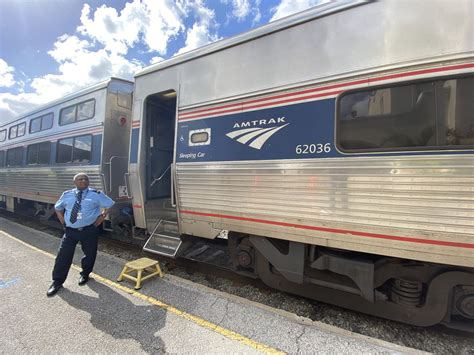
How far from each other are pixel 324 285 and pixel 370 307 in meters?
0.50

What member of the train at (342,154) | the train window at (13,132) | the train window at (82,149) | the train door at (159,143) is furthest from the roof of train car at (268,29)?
the train window at (13,132)

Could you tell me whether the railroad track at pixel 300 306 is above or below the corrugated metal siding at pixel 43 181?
below

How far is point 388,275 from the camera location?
2.60m

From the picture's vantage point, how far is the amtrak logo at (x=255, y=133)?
2.99 metres

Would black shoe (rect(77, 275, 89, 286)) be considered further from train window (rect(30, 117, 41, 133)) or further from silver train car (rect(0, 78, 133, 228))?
train window (rect(30, 117, 41, 133))

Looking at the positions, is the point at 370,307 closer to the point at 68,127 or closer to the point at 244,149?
the point at 244,149

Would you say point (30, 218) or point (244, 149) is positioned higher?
point (244, 149)

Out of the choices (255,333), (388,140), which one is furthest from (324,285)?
(388,140)

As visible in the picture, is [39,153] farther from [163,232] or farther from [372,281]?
[372,281]

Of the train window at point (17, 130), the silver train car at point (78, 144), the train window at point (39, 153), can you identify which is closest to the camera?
the silver train car at point (78, 144)

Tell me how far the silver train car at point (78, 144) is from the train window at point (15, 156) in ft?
0.34

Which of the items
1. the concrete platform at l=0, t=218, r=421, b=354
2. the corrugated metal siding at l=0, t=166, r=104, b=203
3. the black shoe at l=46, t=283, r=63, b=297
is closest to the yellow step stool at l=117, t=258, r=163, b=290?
the concrete platform at l=0, t=218, r=421, b=354

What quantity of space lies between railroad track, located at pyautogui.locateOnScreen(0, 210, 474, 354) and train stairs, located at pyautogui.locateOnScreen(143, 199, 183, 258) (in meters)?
0.38

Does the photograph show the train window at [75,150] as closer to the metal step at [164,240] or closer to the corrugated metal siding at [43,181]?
the corrugated metal siding at [43,181]
